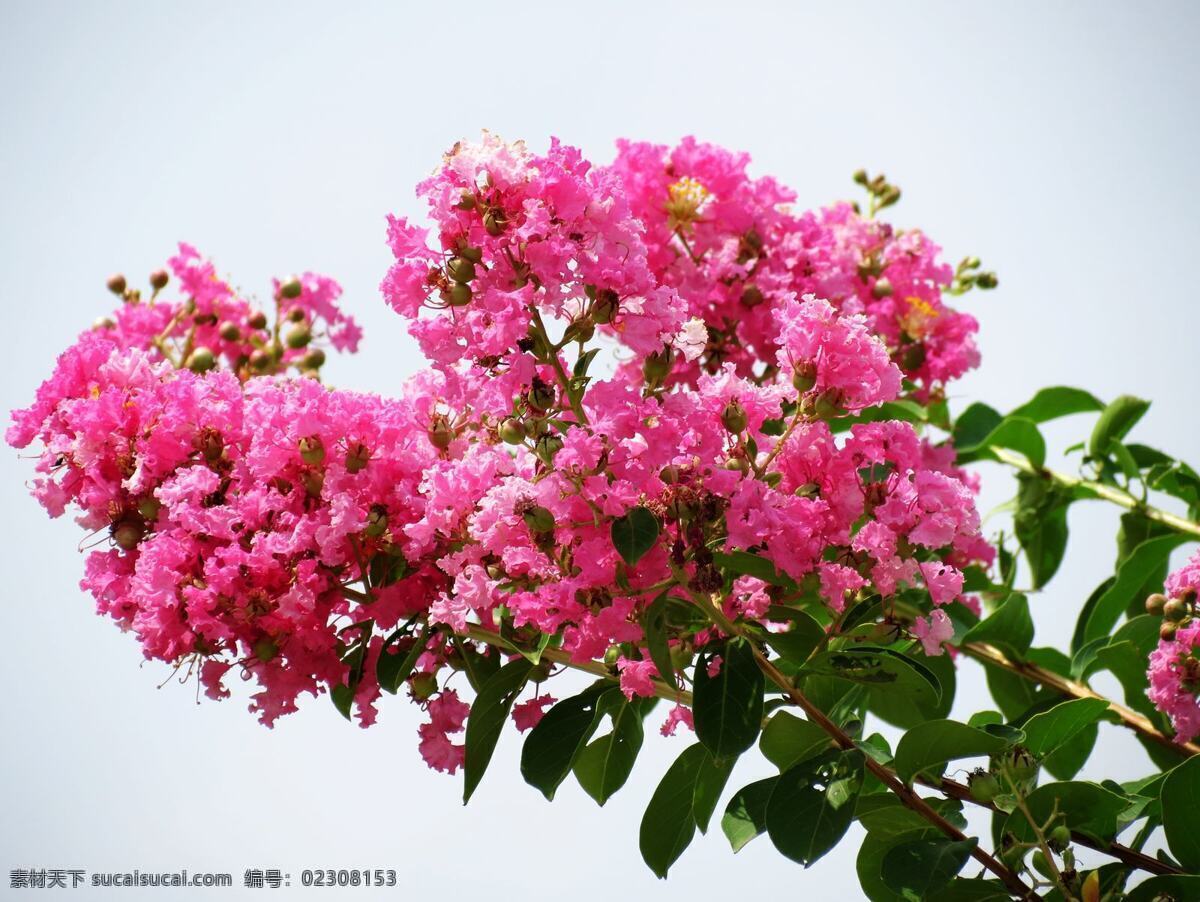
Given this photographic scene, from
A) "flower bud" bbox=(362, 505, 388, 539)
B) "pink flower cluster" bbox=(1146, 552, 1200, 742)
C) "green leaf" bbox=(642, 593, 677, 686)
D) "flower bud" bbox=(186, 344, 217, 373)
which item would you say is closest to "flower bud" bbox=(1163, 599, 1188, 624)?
"pink flower cluster" bbox=(1146, 552, 1200, 742)

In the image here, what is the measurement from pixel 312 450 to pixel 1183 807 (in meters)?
1.19

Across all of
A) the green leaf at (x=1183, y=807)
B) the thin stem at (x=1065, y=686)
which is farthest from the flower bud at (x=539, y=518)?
the thin stem at (x=1065, y=686)

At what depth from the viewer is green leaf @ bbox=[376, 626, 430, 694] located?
64.7 inches

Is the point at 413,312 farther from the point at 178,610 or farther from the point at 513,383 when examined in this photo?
the point at 178,610

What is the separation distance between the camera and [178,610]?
159cm

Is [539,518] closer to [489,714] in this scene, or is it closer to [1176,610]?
[489,714]

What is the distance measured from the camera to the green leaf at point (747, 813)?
157 centimetres

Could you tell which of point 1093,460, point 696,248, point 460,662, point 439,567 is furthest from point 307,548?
point 1093,460

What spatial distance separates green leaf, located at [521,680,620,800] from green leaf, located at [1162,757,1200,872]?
72cm

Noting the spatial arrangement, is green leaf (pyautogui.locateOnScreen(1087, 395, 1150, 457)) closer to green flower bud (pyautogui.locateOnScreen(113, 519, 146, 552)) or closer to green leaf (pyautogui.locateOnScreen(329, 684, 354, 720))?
green leaf (pyautogui.locateOnScreen(329, 684, 354, 720))

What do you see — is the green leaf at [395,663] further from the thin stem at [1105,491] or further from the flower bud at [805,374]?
the thin stem at [1105,491]

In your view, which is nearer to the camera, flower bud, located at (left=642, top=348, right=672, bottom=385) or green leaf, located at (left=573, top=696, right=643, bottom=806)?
flower bud, located at (left=642, top=348, right=672, bottom=385)

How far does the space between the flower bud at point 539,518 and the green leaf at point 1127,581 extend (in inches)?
55.3

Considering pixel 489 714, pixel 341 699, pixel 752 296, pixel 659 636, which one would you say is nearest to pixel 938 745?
pixel 659 636
